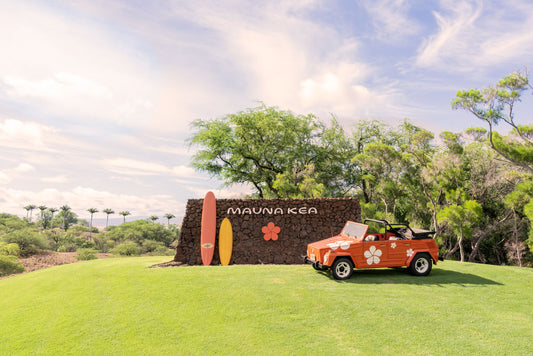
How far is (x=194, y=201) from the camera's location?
14.1 meters

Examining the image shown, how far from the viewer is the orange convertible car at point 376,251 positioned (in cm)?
878

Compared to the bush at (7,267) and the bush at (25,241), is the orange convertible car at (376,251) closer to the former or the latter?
→ the bush at (7,267)

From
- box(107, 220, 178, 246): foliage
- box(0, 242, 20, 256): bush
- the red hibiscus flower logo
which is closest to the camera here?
the red hibiscus flower logo

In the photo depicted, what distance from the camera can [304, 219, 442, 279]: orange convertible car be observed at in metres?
8.78

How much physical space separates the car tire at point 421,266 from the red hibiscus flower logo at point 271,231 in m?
5.72

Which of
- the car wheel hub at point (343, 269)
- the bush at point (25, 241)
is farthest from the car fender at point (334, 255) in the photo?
the bush at point (25, 241)

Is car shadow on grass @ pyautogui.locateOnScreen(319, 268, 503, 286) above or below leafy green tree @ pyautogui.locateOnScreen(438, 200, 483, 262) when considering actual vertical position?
below

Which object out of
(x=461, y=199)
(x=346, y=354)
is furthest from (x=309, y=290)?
(x=461, y=199)

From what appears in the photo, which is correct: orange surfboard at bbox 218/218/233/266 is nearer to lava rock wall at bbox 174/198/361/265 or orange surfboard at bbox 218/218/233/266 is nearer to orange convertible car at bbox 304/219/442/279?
lava rock wall at bbox 174/198/361/265

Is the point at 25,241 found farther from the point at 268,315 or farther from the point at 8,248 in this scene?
the point at 268,315

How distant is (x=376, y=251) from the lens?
8945 mm

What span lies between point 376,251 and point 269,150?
2158cm

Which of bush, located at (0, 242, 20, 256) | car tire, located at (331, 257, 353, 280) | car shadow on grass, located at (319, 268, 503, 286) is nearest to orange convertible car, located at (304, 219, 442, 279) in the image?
car tire, located at (331, 257, 353, 280)

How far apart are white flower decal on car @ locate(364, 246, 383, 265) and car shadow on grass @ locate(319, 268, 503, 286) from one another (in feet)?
1.56
